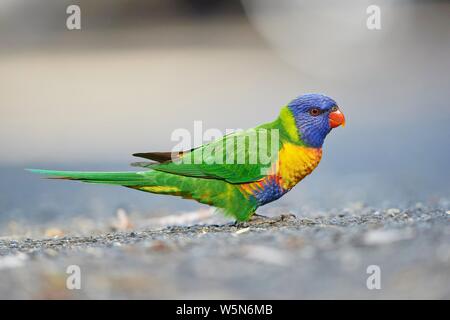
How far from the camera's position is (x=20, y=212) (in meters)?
7.03

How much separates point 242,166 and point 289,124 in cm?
46

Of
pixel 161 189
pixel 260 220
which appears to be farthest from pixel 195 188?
pixel 260 220

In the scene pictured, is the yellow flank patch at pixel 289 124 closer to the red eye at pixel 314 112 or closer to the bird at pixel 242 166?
the bird at pixel 242 166

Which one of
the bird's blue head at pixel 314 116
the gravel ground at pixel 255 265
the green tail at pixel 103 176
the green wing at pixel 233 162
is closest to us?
the gravel ground at pixel 255 265

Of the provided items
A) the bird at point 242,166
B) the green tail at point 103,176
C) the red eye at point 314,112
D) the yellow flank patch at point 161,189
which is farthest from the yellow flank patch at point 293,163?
the green tail at point 103,176

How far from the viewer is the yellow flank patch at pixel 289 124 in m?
4.34

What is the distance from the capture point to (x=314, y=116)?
4398 mm

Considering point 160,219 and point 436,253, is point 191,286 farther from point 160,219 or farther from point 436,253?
point 160,219

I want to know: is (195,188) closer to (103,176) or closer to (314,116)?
(103,176)

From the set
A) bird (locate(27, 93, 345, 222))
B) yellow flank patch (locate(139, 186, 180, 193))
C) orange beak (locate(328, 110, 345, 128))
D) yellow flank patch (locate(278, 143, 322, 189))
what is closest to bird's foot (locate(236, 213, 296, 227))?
bird (locate(27, 93, 345, 222))

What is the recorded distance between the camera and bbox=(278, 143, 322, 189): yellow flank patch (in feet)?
14.0

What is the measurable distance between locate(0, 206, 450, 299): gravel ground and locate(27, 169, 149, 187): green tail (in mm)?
507

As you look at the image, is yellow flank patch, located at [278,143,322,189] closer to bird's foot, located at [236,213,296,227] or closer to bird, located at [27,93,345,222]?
bird, located at [27,93,345,222]

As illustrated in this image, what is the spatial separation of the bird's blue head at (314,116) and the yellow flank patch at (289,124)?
3cm
